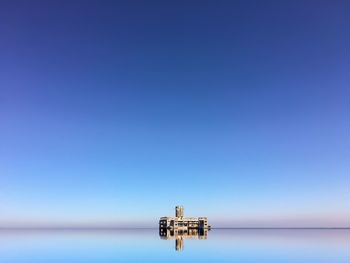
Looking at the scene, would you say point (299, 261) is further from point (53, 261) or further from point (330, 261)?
point (53, 261)

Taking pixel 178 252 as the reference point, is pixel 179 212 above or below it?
above

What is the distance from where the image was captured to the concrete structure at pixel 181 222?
523 ft

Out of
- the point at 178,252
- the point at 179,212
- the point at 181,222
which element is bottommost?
the point at 181,222

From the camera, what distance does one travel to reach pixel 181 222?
161 metres

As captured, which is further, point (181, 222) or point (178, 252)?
point (181, 222)

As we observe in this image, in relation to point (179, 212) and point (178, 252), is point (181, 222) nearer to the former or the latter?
point (179, 212)

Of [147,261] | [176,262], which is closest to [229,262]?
[176,262]

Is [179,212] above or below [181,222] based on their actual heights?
above

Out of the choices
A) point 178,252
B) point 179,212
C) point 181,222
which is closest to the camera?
point 178,252

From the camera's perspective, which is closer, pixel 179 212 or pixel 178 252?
pixel 178 252

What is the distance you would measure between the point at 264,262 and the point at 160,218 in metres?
122

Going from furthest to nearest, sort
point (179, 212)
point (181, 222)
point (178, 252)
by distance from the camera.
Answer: point (181, 222) → point (179, 212) → point (178, 252)

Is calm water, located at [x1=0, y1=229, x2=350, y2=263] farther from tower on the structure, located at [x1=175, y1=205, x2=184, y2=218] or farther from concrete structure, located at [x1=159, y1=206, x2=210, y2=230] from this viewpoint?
tower on the structure, located at [x1=175, y1=205, x2=184, y2=218]

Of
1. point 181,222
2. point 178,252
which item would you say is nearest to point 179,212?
point 181,222
